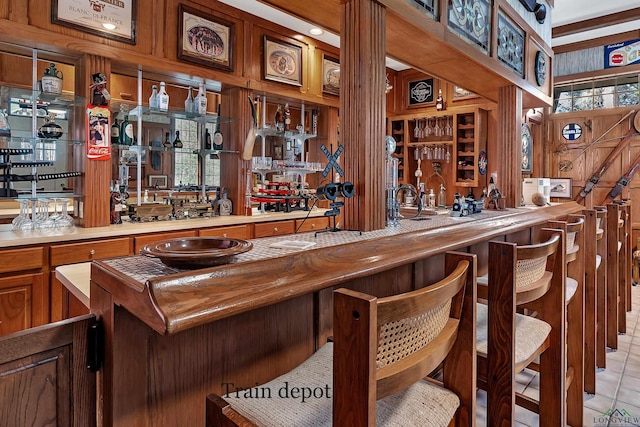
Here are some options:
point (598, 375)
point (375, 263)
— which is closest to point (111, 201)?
point (375, 263)

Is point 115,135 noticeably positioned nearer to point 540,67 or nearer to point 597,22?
point 540,67

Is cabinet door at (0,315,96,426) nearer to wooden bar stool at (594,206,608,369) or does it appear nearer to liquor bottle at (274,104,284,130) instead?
wooden bar stool at (594,206,608,369)

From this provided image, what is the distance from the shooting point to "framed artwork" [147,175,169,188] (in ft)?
14.9

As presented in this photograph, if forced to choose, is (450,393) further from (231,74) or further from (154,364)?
(231,74)

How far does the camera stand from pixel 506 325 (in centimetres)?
128

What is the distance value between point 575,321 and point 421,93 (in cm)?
413

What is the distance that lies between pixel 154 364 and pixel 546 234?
4.81 ft

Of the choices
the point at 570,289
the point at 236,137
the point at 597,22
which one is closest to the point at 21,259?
the point at 236,137

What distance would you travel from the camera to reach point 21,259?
7.63 ft

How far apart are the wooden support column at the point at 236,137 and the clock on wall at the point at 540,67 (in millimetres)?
2532

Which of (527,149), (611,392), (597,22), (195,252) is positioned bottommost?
(611,392)

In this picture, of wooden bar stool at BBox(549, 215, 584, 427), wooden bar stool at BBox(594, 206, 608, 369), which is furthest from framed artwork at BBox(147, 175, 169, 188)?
wooden bar stool at BBox(594, 206, 608, 369)

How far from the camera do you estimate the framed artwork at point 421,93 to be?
5.41m

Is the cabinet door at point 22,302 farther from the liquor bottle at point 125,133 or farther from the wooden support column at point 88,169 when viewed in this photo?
the liquor bottle at point 125,133
